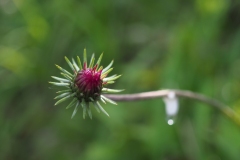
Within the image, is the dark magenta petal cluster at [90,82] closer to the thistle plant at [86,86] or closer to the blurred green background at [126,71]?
the thistle plant at [86,86]

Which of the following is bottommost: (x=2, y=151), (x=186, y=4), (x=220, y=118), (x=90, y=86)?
(x=90, y=86)

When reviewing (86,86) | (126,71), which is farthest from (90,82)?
(126,71)

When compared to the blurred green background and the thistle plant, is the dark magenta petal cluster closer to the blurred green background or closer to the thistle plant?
the thistle plant

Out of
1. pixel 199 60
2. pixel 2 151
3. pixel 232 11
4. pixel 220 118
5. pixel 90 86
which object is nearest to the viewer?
pixel 90 86

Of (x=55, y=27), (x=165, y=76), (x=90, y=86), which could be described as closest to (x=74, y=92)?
(x=90, y=86)

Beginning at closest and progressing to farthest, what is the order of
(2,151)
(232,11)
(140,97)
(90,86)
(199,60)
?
(90,86) → (140,97) → (199,60) → (2,151) → (232,11)

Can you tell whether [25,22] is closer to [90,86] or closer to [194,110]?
[194,110]

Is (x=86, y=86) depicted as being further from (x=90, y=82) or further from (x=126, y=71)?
(x=126, y=71)

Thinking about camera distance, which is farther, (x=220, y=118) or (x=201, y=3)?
(x=201, y=3)

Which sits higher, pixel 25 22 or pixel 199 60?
pixel 25 22
